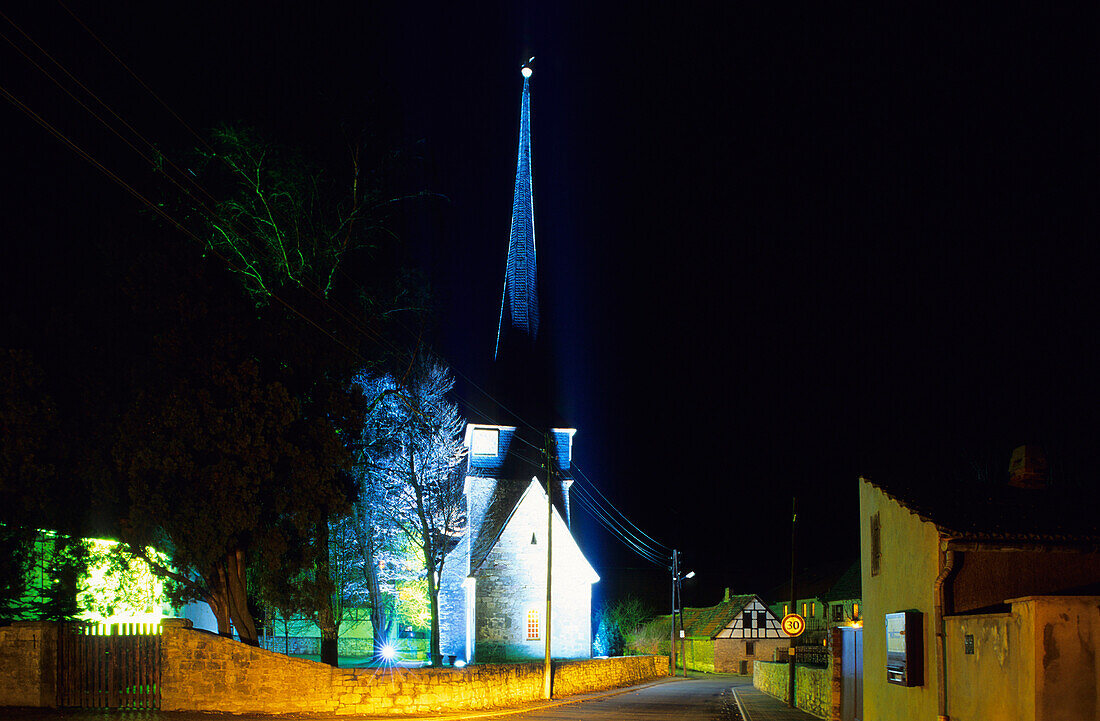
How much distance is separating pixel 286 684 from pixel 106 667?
3.19m

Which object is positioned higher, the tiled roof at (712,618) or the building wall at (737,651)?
the tiled roof at (712,618)

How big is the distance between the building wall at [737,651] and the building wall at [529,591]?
23622 millimetres

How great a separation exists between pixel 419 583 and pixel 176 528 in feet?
68.0

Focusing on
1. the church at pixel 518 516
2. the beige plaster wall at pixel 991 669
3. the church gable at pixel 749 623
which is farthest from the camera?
the church gable at pixel 749 623

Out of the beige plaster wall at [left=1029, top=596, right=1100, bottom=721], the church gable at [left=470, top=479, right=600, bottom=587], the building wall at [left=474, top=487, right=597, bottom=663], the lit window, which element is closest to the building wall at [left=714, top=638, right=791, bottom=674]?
the building wall at [left=474, top=487, right=597, bottom=663]

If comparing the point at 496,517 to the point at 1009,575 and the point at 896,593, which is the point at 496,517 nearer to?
the point at 896,593

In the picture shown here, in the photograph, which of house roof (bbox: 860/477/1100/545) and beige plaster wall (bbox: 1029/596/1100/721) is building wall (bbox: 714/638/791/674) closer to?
house roof (bbox: 860/477/1100/545)

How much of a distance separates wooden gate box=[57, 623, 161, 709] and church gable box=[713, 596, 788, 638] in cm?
4914

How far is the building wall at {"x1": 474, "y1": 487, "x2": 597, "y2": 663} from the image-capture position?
3847 cm

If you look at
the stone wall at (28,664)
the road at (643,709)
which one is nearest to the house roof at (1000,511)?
the road at (643,709)

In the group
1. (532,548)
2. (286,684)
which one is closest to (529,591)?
(532,548)

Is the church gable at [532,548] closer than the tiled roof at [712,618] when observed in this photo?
Yes

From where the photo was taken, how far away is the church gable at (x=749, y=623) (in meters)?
60.1

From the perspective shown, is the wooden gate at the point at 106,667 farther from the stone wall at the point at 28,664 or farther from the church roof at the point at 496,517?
the church roof at the point at 496,517
